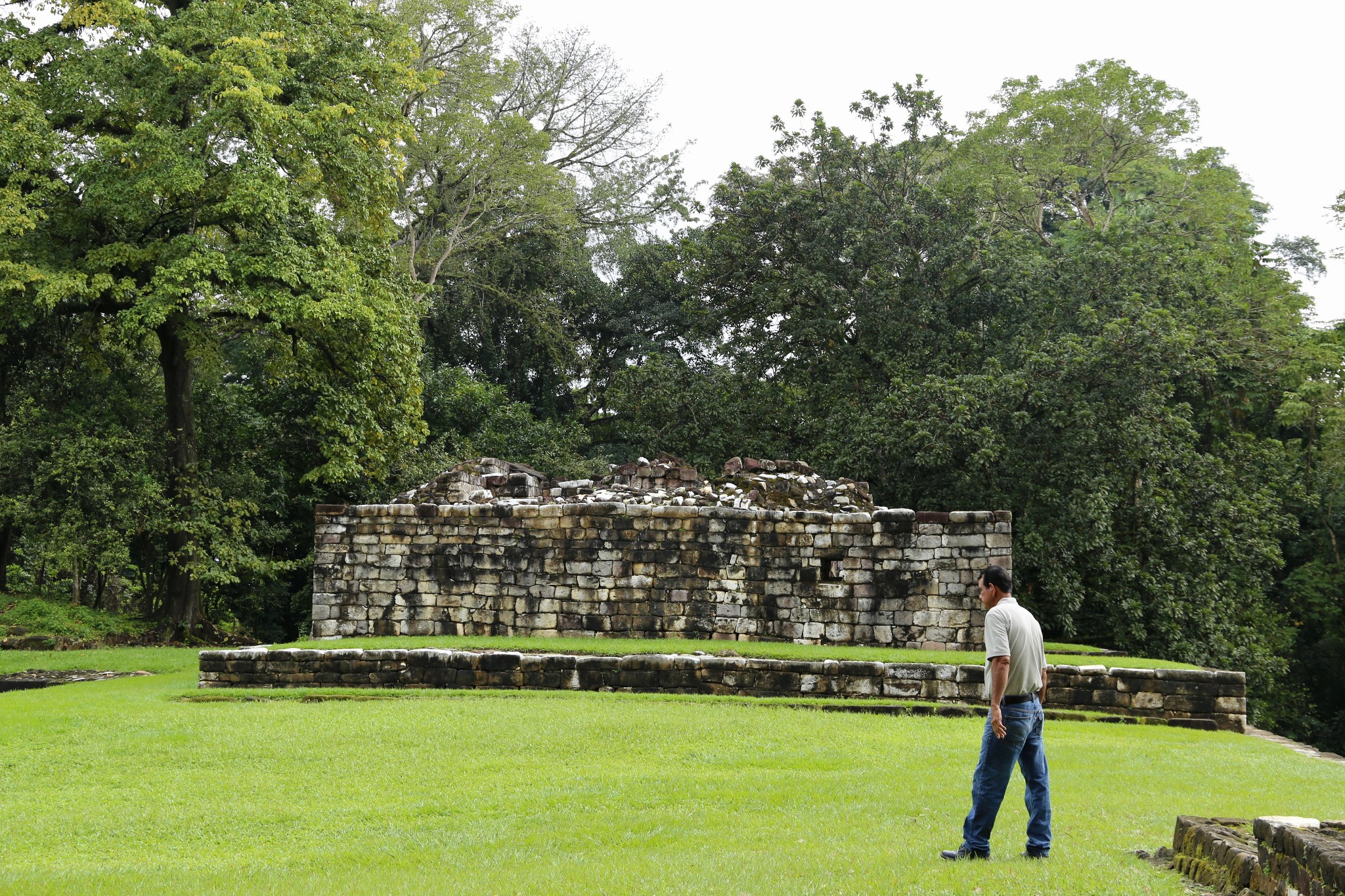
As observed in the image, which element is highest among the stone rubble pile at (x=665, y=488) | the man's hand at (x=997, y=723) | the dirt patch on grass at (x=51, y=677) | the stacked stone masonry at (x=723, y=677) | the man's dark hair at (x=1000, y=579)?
the stone rubble pile at (x=665, y=488)

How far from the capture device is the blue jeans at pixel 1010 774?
4.68 m

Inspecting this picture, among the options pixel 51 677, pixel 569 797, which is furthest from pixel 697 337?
pixel 569 797

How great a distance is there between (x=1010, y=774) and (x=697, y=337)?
20617mm

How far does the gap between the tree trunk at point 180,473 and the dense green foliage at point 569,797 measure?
25.0 feet

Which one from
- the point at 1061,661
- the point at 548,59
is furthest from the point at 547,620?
the point at 548,59

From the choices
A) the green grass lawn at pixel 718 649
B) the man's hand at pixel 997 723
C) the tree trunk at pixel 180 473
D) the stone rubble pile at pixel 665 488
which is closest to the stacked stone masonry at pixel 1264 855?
the man's hand at pixel 997 723

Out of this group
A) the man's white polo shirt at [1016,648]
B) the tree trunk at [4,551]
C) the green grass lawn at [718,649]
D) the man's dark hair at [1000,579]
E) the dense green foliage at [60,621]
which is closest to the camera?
the man's white polo shirt at [1016,648]

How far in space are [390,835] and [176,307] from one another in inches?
470

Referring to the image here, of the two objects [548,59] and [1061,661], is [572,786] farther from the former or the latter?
[548,59]

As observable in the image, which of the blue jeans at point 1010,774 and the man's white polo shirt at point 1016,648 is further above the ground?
the man's white polo shirt at point 1016,648

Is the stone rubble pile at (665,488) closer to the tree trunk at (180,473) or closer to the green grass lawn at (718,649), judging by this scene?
the green grass lawn at (718,649)

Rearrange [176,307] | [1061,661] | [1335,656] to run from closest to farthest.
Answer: [1061,661] < [176,307] < [1335,656]

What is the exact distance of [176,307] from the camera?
15070 millimetres

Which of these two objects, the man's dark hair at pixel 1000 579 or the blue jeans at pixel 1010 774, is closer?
the blue jeans at pixel 1010 774
